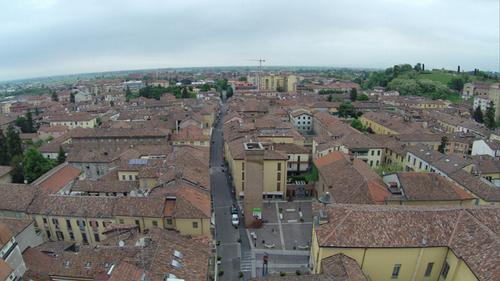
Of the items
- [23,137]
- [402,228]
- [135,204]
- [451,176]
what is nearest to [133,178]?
[135,204]

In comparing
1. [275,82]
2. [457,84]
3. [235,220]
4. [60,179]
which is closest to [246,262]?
[235,220]

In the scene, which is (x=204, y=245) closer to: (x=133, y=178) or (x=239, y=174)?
(x=239, y=174)

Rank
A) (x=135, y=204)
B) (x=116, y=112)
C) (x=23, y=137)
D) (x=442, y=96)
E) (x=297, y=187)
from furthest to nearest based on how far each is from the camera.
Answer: (x=442, y=96) → (x=116, y=112) → (x=23, y=137) → (x=297, y=187) → (x=135, y=204)

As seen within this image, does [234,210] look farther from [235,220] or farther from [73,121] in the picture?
Result: [73,121]

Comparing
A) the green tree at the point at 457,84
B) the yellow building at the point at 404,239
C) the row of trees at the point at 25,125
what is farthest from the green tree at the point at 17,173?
the green tree at the point at 457,84

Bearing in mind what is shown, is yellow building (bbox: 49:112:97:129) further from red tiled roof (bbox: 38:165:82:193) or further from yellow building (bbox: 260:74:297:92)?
yellow building (bbox: 260:74:297:92)

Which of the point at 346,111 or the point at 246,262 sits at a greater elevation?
the point at 346,111

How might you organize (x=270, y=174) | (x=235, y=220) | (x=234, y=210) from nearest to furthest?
1. (x=235, y=220)
2. (x=234, y=210)
3. (x=270, y=174)
